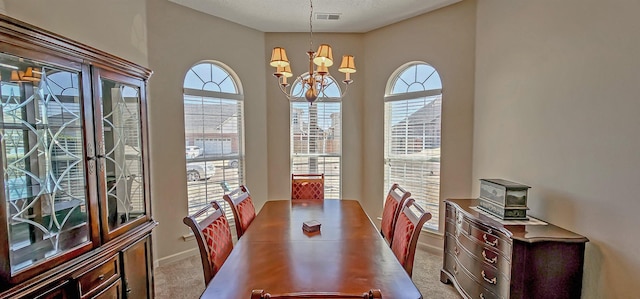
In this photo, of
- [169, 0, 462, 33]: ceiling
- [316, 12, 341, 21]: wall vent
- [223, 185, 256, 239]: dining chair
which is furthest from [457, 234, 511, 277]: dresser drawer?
[316, 12, 341, 21]: wall vent

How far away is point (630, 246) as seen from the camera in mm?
1740

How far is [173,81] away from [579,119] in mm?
3887

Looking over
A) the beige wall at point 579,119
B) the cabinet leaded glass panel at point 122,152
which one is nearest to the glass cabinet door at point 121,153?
the cabinet leaded glass panel at point 122,152

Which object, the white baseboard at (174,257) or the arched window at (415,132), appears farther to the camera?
the arched window at (415,132)

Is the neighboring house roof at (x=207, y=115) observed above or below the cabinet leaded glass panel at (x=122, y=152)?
above

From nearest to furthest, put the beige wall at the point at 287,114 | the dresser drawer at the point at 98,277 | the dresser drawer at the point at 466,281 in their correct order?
the dresser drawer at the point at 98,277 → the dresser drawer at the point at 466,281 → the beige wall at the point at 287,114

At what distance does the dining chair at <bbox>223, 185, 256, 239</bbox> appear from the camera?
8.13ft

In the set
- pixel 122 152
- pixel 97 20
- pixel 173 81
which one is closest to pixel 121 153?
pixel 122 152

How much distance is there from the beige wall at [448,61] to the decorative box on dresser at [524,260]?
3.79 ft

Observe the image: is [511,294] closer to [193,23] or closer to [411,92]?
[411,92]

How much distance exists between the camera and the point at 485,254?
2291 millimetres

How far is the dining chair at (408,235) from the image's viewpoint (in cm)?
181

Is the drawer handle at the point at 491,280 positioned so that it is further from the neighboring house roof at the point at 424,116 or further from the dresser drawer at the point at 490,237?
the neighboring house roof at the point at 424,116

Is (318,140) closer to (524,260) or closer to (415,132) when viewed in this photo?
(415,132)
